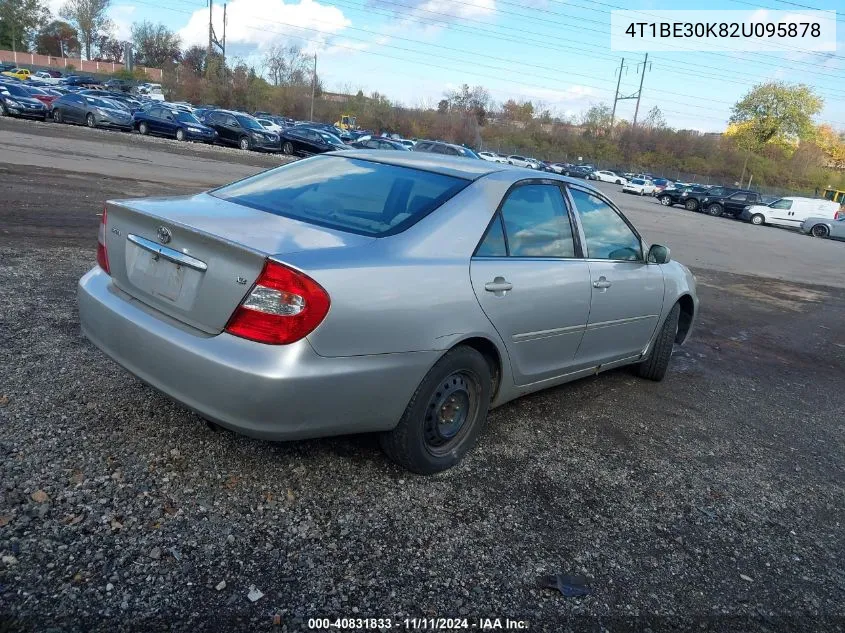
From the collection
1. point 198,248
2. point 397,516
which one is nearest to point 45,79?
point 198,248

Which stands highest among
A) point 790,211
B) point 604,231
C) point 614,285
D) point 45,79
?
point 45,79

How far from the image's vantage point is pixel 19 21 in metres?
92.0

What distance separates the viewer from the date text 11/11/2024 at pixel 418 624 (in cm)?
225

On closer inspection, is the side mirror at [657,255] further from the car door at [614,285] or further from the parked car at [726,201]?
the parked car at [726,201]

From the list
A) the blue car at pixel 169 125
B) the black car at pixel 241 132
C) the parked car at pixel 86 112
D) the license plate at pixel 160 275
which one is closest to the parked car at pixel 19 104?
the parked car at pixel 86 112

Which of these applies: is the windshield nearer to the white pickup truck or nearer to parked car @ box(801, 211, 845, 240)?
parked car @ box(801, 211, 845, 240)

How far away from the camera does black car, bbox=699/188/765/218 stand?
3594 cm

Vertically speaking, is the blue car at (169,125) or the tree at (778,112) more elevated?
the tree at (778,112)

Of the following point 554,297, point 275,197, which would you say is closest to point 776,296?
point 554,297

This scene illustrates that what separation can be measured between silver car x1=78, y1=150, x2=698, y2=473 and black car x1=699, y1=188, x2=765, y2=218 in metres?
36.0

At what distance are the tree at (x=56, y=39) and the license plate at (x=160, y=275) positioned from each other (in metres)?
116

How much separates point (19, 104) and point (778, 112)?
8088cm

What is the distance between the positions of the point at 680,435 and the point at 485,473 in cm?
171

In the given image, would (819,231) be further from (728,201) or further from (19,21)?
(19,21)
